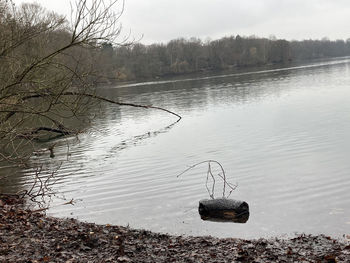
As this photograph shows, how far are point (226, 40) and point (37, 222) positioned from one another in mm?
156200

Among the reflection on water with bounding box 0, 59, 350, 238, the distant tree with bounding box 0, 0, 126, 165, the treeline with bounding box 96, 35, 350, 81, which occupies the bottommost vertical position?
the reflection on water with bounding box 0, 59, 350, 238

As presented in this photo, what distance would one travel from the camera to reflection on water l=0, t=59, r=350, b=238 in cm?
1200

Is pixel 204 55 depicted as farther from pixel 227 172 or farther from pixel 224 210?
pixel 224 210

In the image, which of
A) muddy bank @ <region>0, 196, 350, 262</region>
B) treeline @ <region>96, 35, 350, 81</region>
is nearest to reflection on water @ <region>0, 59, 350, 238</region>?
muddy bank @ <region>0, 196, 350, 262</region>

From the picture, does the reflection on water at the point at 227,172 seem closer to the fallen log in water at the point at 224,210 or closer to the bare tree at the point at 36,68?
the fallen log in water at the point at 224,210

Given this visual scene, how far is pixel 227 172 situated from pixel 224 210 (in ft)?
16.3

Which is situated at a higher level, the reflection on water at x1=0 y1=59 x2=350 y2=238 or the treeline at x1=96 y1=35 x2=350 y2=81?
the treeline at x1=96 y1=35 x2=350 y2=81

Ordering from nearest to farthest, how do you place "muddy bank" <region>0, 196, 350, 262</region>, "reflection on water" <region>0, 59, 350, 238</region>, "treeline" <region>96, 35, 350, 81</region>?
"muddy bank" <region>0, 196, 350, 262</region>, "reflection on water" <region>0, 59, 350, 238</region>, "treeline" <region>96, 35, 350, 81</region>

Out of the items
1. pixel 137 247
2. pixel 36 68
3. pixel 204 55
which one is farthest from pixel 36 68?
pixel 204 55

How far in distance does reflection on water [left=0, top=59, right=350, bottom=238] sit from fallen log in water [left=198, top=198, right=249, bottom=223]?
0.32 m

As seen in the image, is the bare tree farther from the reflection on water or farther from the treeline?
the treeline

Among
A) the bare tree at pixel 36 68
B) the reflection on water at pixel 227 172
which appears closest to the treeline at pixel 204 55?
the reflection on water at pixel 227 172

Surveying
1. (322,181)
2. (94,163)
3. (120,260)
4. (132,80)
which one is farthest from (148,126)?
(132,80)

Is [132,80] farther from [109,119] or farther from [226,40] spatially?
[109,119]
